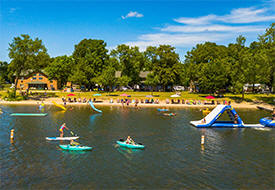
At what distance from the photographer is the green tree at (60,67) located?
120625mm

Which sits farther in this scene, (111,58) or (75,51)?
(75,51)

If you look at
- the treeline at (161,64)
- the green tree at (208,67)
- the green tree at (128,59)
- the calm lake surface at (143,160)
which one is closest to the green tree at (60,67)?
the treeline at (161,64)

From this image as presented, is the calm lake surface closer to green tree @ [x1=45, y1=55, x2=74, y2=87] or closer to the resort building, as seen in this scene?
green tree @ [x1=45, y1=55, x2=74, y2=87]

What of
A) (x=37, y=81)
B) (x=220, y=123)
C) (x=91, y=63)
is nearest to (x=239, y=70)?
(x=220, y=123)

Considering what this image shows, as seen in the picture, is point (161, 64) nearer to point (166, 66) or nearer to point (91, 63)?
point (166, 66)

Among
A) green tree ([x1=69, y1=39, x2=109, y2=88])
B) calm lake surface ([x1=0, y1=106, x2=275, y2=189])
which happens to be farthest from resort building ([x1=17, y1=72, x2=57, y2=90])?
calm lake surface ([x1=0, y1=106, x2=275, y2=189])

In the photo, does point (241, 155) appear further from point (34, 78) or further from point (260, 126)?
point (34, 78)

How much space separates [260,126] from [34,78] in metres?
111

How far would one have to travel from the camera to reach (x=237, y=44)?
3541 inches

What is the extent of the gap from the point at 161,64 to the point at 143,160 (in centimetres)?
8414

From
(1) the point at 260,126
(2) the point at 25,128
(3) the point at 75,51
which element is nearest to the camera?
(2) the point at 25,128

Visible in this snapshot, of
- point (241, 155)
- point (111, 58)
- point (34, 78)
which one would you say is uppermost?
point (111, 58)

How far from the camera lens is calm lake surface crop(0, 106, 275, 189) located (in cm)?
1969

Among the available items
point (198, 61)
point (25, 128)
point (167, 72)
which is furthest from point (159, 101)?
point (25, 128)
